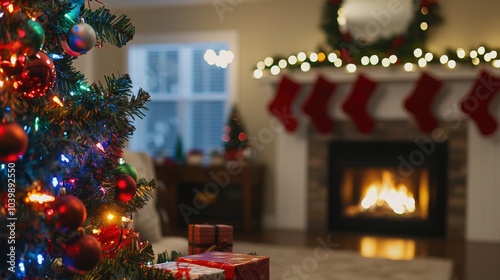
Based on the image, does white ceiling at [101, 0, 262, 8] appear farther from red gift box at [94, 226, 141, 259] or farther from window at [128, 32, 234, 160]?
red gift box at [94, 226, 141, 259]

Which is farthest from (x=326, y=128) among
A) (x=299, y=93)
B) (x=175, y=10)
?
(x=175, y=10)

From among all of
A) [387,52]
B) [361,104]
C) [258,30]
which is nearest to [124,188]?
[361,104]

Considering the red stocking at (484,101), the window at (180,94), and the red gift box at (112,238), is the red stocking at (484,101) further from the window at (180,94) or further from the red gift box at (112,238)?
the red gift box at (112,238)

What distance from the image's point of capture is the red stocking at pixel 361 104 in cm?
568

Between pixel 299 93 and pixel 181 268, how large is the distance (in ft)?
14.6

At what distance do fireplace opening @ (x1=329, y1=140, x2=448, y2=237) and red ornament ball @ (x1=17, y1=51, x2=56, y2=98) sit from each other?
4832mm

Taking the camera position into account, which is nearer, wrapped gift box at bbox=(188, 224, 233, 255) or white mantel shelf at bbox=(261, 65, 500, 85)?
wrapped gift box at bbox=(188, 224, 233, 255)

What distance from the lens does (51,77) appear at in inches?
51.5

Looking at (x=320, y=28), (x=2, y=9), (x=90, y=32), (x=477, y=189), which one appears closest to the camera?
(x=2, y=9)

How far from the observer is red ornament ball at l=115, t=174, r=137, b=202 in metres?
1.53

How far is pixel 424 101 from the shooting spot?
218 inches

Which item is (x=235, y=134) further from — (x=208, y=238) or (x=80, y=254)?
(x=80, y=254)

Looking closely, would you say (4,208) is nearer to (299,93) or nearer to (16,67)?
(16,67)

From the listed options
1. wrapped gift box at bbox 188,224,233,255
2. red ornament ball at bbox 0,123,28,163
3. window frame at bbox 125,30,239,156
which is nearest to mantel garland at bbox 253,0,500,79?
window frame at bbox 125,30,239,156
